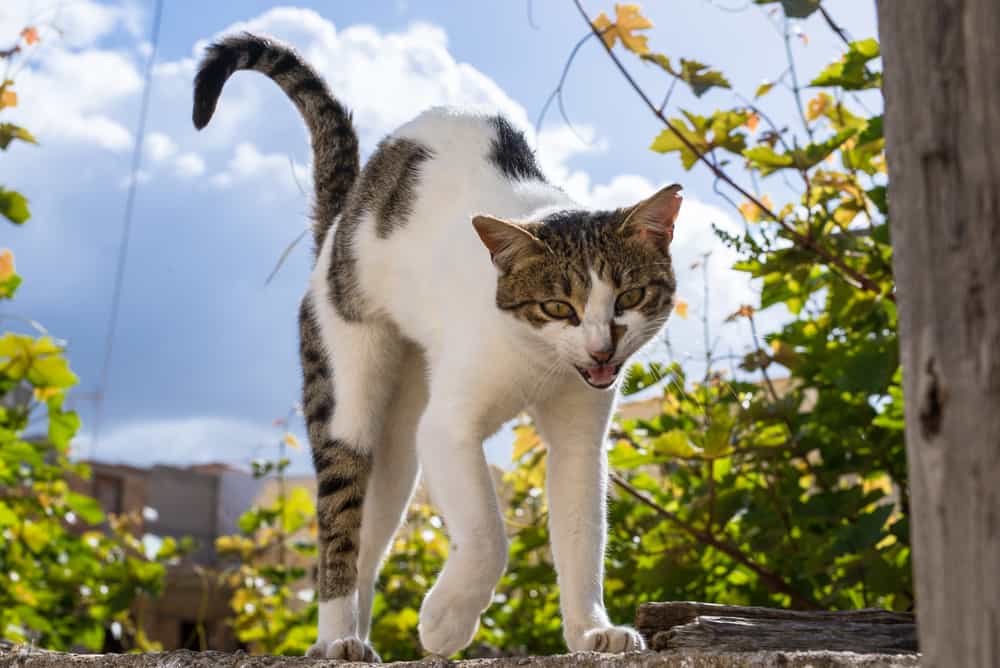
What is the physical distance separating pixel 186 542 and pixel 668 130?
3.17m

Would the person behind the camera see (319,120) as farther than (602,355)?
Yes

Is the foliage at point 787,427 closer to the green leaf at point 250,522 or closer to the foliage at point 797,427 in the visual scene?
the foliage at point 797,427

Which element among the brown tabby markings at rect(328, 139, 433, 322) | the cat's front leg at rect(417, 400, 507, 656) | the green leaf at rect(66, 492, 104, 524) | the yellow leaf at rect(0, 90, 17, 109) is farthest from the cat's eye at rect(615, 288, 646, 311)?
the green leaf at rect(66, 492, 104, 524)

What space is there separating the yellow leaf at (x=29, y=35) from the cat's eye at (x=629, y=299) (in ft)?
7.84

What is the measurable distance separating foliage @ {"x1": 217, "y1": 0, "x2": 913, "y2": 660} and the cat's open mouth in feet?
1.39

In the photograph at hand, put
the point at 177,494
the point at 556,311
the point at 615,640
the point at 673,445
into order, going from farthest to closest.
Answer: the point at 177,494, the point at 673,445, the point at 556,311, the point at 615,640

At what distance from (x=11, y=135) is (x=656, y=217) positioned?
2011mm

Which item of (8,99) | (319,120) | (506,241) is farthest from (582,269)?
Answer: (8,99)

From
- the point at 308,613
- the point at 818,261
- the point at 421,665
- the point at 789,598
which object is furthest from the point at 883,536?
the point at 308,613

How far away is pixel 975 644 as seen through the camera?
86 cm

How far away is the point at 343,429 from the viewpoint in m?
2.47

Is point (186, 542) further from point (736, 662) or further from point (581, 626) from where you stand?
point (736, 662)

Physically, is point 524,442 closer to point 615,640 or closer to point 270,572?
point 615,640

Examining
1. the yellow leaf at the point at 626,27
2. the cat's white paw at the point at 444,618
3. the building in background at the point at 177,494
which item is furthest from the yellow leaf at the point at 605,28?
the building in background at the point at 177,494
